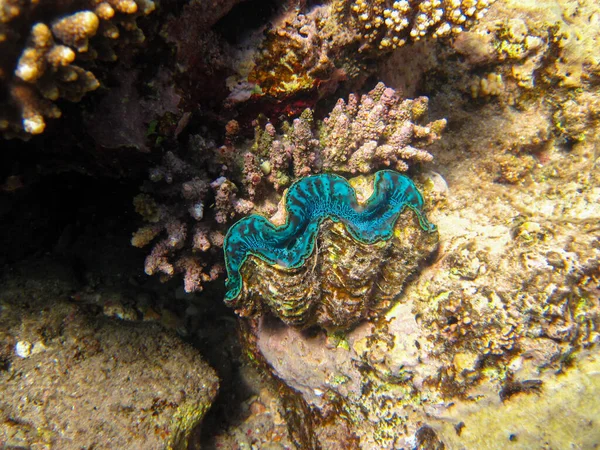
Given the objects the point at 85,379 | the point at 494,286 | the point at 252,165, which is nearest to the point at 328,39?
the point at 252,165

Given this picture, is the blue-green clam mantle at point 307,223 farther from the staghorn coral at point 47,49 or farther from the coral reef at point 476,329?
the staghorn coral at point 47,49

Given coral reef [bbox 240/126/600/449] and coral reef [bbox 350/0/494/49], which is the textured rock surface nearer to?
coral reef [bbox 240/126/600/449]

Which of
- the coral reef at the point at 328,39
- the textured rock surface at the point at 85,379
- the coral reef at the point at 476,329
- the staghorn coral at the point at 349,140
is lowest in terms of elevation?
the textured rock surface at the point at 85,379

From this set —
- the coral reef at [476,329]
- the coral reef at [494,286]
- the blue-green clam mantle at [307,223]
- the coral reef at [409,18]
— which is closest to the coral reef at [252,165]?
the blue-green clam mantle at [307,223]

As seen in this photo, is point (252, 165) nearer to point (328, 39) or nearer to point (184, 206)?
point (184, 206)

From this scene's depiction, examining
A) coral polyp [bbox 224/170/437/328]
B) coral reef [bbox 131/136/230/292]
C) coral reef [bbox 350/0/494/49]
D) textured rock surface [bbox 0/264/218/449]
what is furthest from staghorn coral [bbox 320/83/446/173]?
textured rock surface [bbox 0/264/218/449]
